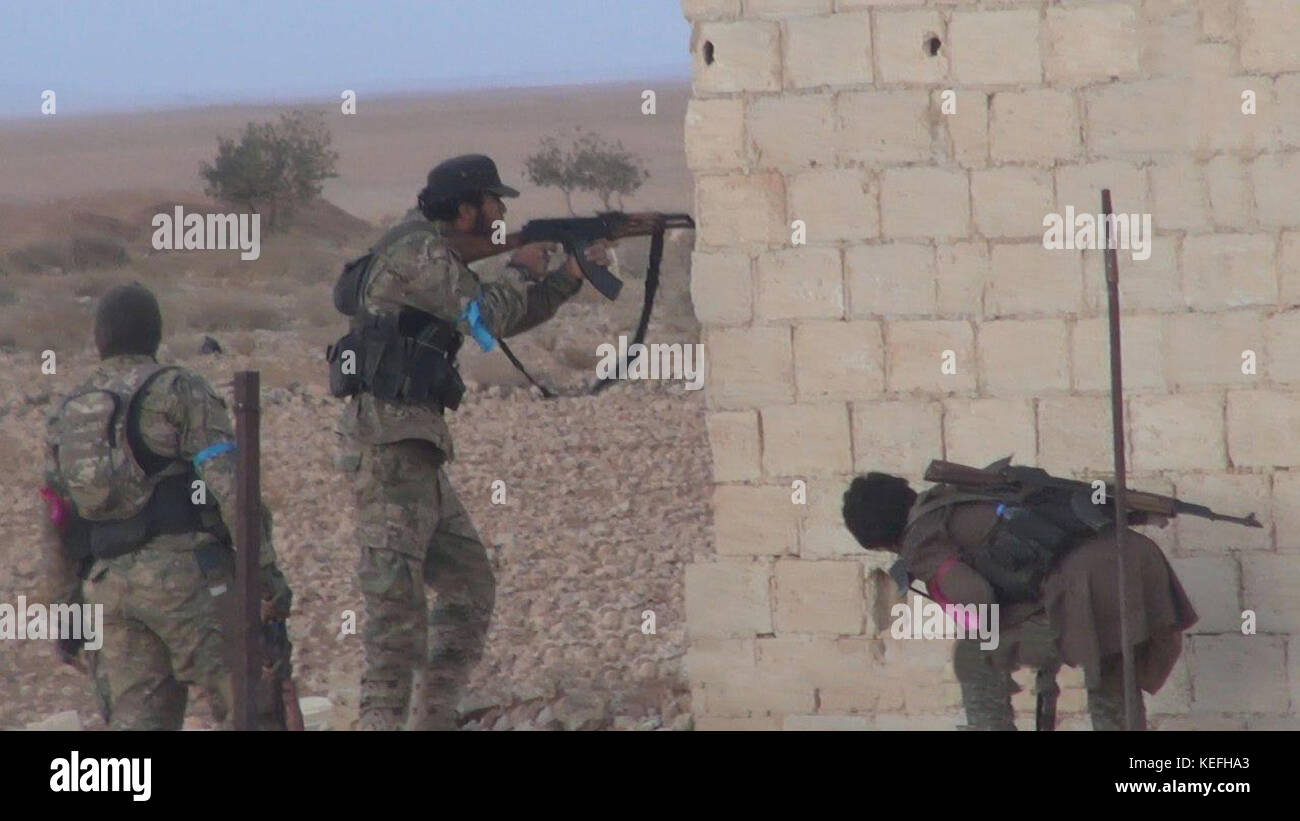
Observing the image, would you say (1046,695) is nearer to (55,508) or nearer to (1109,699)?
(1109,699)

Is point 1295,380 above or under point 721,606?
above

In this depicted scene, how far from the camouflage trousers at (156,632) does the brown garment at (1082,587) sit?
179 cm

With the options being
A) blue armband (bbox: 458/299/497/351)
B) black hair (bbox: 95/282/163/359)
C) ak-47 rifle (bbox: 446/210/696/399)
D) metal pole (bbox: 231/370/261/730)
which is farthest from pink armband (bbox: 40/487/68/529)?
ak-47 rifle (bbox: 446/210/696/399)

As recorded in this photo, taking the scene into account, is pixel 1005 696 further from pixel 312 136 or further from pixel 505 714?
pixel 312 136

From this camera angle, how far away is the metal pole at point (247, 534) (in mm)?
4918

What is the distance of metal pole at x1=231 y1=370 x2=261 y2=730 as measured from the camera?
4918 millimetres

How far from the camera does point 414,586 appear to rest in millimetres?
6391

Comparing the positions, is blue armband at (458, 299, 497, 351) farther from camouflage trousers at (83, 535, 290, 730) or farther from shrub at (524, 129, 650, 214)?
shrub at (524, 129, 650, 214)

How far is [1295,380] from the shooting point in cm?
700

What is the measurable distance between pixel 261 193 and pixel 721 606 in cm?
3160

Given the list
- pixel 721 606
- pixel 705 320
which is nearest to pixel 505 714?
pixel 721 606

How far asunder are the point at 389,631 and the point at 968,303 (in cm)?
221

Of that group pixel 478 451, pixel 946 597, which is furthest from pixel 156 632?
pixel 478 451

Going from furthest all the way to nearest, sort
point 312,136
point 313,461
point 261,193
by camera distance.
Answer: point 312,136 < point 261,193 < point 313,461
